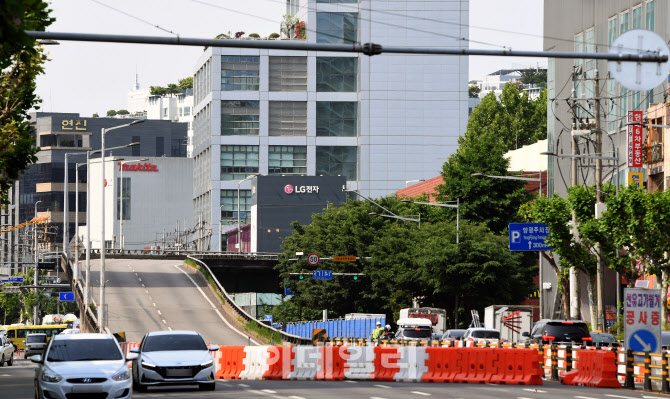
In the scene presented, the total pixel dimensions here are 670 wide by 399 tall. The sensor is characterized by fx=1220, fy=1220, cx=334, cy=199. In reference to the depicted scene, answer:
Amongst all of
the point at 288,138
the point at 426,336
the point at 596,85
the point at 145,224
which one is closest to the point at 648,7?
the point at 596,85

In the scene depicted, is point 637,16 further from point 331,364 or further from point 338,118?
point 338,118

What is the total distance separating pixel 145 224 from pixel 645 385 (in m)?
154

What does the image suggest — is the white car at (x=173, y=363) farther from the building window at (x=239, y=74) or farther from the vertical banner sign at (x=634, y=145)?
the building window at (x=239, y=74)

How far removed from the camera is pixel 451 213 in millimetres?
85875

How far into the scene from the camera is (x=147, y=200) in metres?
178

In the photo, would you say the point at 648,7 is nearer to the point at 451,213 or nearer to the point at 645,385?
the point at 451,213

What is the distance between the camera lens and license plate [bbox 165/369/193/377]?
26.1m

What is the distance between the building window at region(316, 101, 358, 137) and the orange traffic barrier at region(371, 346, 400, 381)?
4497 inches

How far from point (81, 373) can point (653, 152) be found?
4309 cm

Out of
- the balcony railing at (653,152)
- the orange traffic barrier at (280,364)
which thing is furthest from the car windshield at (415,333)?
the orange traffic barrier at (280,364)

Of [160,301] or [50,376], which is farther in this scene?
[160,301]

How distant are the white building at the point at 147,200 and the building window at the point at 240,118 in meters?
33.6

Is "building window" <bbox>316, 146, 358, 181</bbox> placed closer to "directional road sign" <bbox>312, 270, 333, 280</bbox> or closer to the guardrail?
the guardrail

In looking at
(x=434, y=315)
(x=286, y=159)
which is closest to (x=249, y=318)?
(x=434, y=315)
